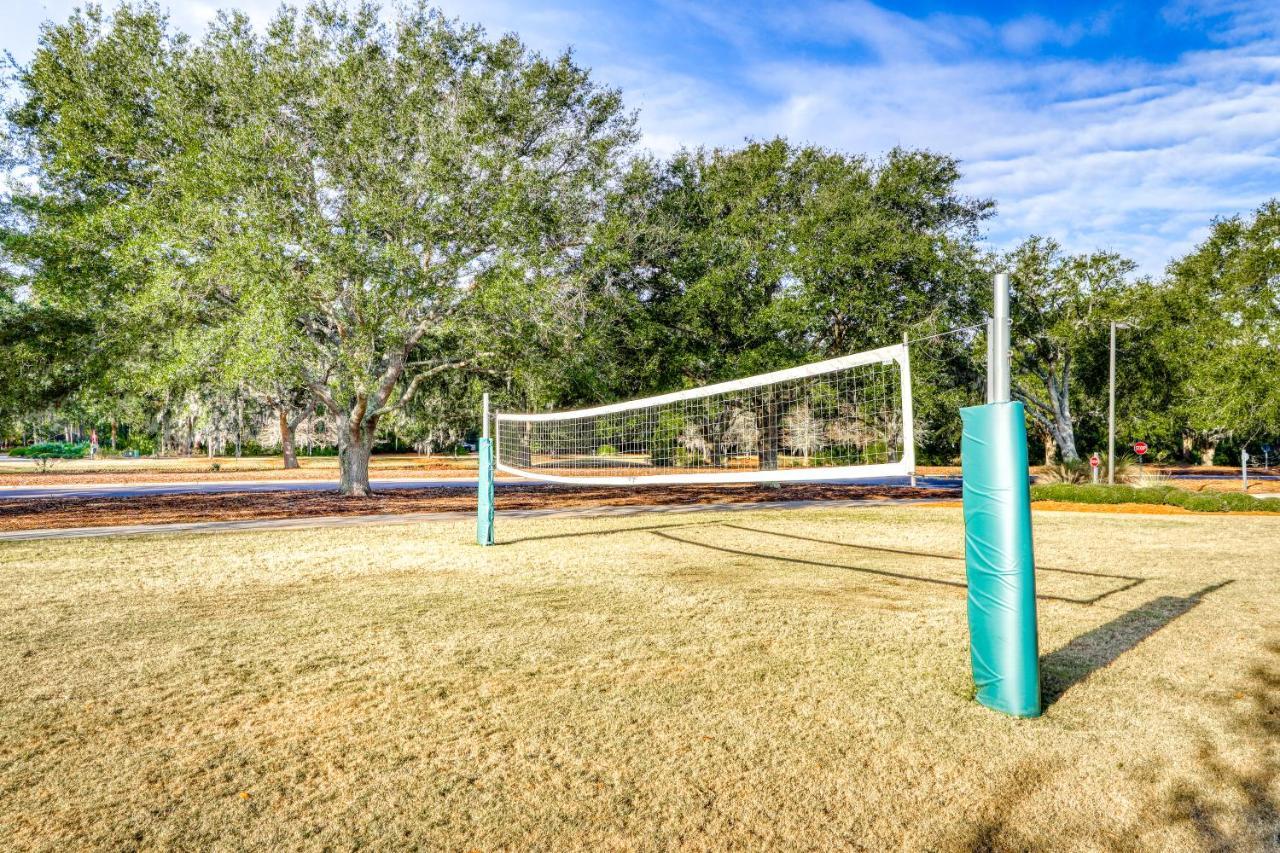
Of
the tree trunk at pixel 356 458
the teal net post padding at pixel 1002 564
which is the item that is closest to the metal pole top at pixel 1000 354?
the teal net post padding at pixel 1002 564

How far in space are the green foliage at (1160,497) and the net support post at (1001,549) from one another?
13948mm

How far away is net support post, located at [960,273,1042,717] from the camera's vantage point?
153 inches

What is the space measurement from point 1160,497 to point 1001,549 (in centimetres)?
1456

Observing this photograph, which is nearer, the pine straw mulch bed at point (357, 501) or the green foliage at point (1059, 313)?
the pine straw mulch bed at point (357, 501)

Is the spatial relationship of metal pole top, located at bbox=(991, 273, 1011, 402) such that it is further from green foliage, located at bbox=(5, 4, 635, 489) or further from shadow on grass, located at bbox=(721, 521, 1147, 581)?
green foliage, located at bbox=(5, 4, 635, 489)

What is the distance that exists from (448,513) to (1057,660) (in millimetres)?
11600

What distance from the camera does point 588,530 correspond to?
11836 mm

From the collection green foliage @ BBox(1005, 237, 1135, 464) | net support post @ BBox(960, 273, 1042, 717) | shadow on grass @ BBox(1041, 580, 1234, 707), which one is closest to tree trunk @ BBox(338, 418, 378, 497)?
shadow on grass @ BBox(1041, 580, 1234, 707)

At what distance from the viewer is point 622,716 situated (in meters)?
3.84

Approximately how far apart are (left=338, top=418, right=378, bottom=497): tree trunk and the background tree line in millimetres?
55

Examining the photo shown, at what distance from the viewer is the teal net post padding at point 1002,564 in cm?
389

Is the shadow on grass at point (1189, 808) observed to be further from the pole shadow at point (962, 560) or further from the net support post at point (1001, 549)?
the pole shadow at point (962, 560)

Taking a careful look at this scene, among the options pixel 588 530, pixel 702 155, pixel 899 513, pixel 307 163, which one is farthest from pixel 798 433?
pixel 307 163

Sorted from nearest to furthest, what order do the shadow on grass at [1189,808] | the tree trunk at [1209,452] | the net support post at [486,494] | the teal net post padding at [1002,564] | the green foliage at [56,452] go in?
the shadow on grass at [1189,808] < the teal net post padding at [1002,564] < the net support post at [486,494] < the tree trunk at [1209,452] < the green foliage at [56,452]
